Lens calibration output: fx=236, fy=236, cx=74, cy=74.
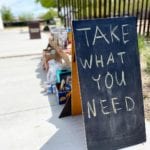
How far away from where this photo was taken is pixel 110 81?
1961 millimetres

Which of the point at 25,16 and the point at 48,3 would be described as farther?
the point at 25,16

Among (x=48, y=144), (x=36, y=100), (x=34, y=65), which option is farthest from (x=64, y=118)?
(x=34, y=65)

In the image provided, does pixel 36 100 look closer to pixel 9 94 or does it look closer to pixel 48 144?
pixel 9 94

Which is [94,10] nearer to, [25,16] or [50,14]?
[50,14]

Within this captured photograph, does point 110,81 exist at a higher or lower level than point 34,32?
higher

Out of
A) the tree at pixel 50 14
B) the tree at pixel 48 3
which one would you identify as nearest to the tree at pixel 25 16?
the tree at pixel 50 14

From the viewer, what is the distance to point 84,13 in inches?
242

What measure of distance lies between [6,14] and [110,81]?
2013 cm

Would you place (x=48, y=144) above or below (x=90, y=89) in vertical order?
below

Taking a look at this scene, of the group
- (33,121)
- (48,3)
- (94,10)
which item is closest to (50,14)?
(48,3)

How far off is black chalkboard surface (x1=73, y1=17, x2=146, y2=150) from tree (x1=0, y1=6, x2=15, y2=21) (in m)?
19.7

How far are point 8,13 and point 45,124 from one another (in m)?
19.7

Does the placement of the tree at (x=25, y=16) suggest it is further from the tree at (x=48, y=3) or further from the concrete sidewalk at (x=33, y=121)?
the concrete sidewalk at (x=33, y=121)

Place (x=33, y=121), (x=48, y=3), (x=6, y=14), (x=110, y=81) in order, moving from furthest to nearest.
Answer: (x=6, y=14)
(x=48, y=3)
(x=33, y=121)
(x=110, y=81)
